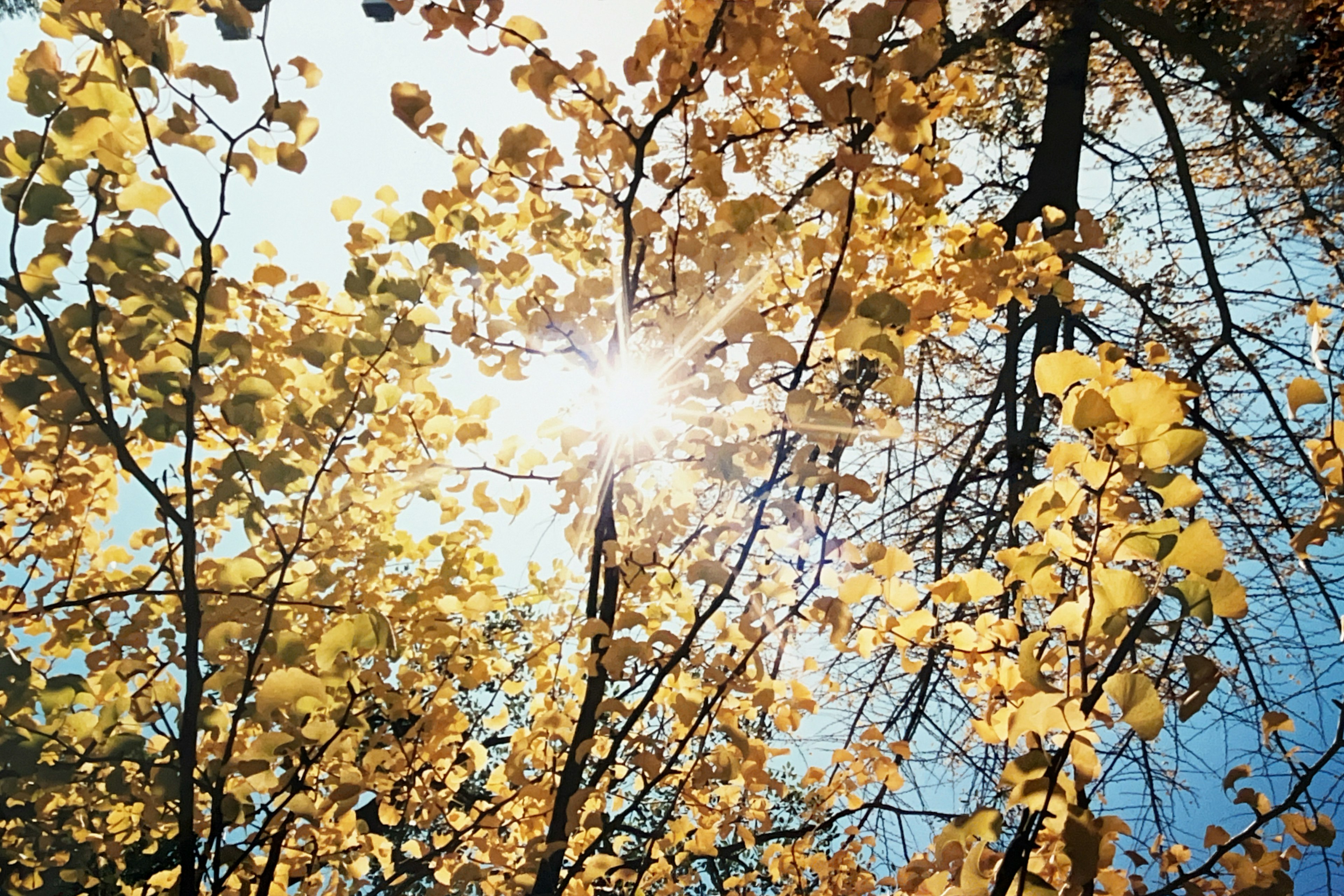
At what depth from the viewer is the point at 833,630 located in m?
1.10

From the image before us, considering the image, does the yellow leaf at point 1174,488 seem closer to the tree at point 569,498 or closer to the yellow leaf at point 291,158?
the tree at point 569,498

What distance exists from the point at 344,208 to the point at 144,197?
0.88 ft

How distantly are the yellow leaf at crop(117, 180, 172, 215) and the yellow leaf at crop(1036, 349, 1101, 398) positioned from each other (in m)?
1.13

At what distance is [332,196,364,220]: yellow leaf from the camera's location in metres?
1.26

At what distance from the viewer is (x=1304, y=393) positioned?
0.88 m

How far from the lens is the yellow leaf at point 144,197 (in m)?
1.08

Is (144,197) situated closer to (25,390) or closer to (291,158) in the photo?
(291,158)

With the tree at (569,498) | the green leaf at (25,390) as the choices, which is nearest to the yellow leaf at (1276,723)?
the tree at (569,498)

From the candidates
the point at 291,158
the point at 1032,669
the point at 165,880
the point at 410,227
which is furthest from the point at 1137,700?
the point at 165,880

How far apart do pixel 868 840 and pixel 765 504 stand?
58.7 inches

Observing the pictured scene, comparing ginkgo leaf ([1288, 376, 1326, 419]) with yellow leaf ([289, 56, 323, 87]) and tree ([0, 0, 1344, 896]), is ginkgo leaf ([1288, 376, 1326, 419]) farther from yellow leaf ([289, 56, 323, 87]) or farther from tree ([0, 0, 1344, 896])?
yellow leaf ([289, 56, 323, 87])

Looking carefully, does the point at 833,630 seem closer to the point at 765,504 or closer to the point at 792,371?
the point at 765,504

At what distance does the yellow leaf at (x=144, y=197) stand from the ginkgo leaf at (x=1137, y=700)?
4.13ft

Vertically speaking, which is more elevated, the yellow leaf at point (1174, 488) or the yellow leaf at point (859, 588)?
the yellow leaf at point (859, 588)
